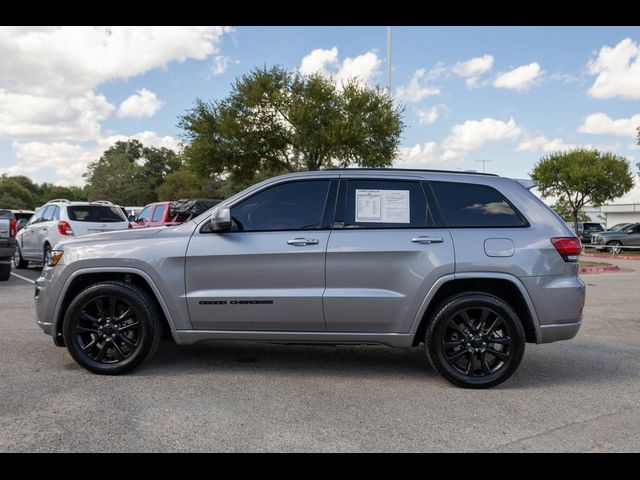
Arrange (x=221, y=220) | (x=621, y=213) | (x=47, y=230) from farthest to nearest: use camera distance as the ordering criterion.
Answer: (x=621, y=213)
(x=47, y=230)
(x=221, y=220)

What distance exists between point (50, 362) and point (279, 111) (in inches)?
885

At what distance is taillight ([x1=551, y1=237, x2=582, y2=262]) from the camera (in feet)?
15.9

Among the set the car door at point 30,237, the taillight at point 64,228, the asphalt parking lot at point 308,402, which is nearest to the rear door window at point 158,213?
the car door at point 30,237

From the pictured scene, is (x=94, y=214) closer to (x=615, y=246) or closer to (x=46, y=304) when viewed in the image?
(x=46, y=304)

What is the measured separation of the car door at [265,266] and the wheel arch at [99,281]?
11.1 inches

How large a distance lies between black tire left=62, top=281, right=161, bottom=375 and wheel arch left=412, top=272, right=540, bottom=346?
2.35m

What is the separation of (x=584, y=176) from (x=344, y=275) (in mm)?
39467

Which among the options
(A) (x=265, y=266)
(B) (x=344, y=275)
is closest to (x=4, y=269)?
(A) (x=265, y=266)

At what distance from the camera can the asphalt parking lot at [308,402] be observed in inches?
144

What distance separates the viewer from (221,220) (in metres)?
4.81

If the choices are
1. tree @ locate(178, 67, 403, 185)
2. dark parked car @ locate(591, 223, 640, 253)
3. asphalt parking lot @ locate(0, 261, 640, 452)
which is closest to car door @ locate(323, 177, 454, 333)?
asphalt parking lot @ locate(0, 261, 640, 452)

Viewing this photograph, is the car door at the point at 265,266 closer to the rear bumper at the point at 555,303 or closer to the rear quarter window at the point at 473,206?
the rear quarter window at the point at 473,206
